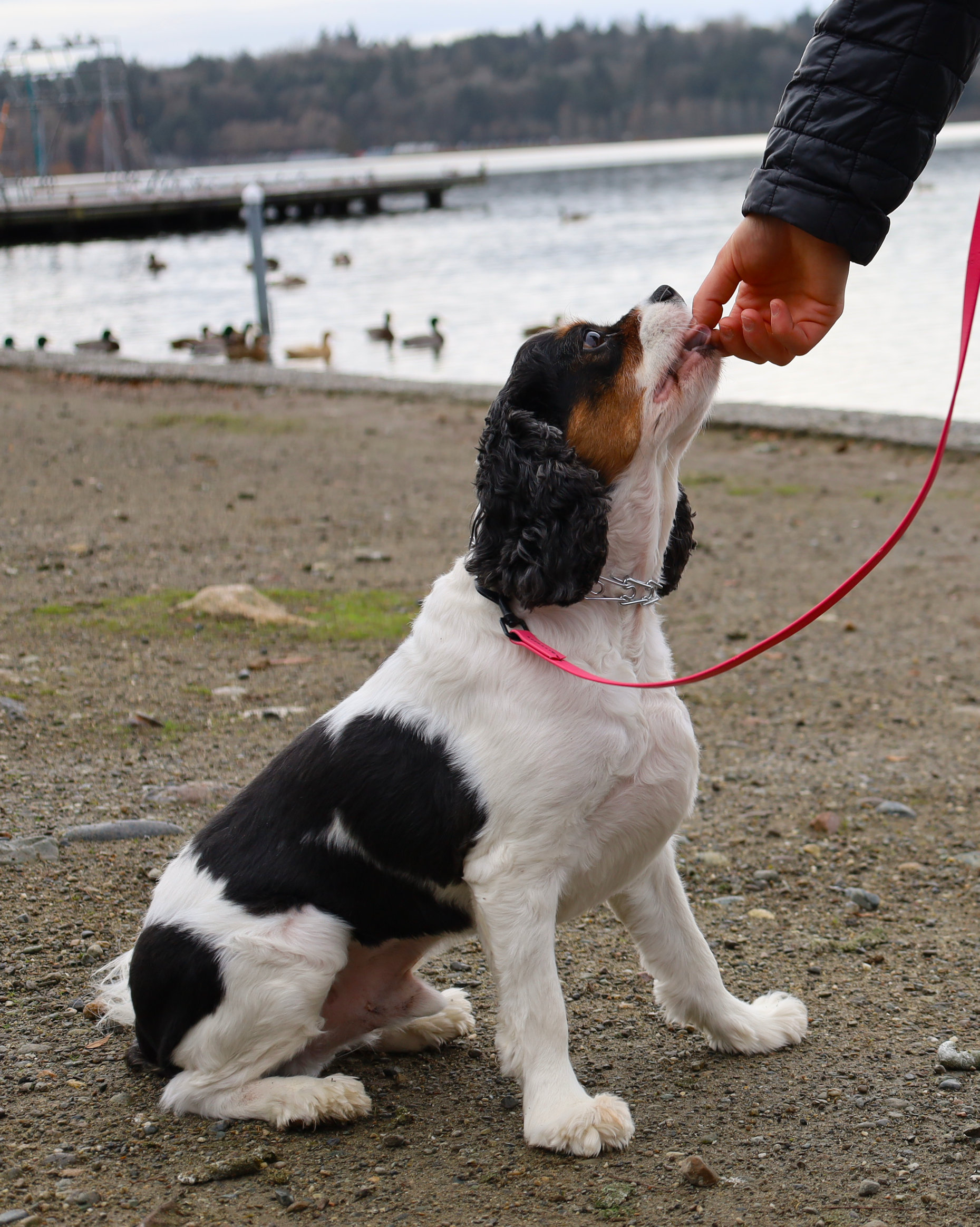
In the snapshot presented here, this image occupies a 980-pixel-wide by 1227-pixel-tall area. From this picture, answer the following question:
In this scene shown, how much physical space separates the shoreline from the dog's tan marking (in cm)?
700

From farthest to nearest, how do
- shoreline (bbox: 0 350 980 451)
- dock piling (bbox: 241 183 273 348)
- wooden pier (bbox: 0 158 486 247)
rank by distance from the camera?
wooden pier (bbox: 0 158 486 247) → dock piling (bbox: 241 183 273 348) → shoreline (bbox: 0 350 980 451)

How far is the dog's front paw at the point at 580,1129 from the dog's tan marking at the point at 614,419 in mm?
1574

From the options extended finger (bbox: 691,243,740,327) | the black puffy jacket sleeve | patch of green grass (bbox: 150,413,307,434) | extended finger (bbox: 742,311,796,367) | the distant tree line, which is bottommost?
patch of green grass (bbox: 150,413,307,434)

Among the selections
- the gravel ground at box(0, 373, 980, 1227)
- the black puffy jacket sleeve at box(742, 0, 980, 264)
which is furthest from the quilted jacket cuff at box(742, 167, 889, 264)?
the gravel ground at box(0, 373, 980, 1227)

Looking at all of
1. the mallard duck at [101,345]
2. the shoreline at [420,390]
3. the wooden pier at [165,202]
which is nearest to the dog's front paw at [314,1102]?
the shoreline at [420,390]

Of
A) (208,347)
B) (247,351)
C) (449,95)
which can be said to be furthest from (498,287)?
(449,95)

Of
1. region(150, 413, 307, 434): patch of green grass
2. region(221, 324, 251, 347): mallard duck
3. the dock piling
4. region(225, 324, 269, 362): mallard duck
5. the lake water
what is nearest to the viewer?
region(150, 413, 307, 434): patch of green grass

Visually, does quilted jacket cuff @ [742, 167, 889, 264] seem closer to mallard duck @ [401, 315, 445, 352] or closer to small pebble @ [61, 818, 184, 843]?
small pebble @ [61, 818, 184, 843]

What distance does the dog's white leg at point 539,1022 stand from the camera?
3.03 metres

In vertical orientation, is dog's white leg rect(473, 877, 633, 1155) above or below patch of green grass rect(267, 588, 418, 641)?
above

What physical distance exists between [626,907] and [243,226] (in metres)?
78.0

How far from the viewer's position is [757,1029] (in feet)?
11.9

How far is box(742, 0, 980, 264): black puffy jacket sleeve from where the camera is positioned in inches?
118

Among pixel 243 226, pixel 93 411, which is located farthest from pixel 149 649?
pixel 243 226
